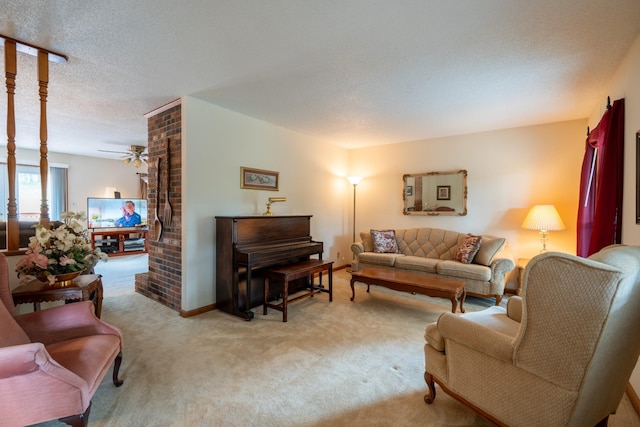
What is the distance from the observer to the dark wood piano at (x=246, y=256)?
322cm

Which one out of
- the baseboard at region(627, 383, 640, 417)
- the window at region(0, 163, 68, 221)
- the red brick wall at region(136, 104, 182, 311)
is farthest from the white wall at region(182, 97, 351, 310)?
the window at region(0, 163, 68, 221)

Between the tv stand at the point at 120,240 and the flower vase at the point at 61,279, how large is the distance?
17.4ft

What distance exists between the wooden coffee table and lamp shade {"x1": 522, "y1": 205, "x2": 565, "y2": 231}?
4.25 feet

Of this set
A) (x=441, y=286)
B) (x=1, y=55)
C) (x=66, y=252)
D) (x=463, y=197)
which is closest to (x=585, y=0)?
(x=441, y=286)

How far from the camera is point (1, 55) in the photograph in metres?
2.30

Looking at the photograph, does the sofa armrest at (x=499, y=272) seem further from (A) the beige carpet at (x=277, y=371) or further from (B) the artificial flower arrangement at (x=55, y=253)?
(B) the artificial flower arrangement at (x=55, y=253)

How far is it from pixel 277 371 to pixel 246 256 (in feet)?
4.31

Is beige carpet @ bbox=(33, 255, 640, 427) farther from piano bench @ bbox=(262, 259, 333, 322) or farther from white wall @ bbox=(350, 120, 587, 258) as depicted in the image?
white wall @ bbox=(350, 120, 587, 258)

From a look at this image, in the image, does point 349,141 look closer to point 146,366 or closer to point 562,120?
point 562,120

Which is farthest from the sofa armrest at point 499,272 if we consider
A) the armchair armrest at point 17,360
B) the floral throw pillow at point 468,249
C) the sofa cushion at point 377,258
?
the armchair armrest at point 17,360

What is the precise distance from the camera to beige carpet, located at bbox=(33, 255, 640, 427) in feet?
5.58

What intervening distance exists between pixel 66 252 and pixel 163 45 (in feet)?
5.71

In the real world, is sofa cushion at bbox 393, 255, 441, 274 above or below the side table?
below

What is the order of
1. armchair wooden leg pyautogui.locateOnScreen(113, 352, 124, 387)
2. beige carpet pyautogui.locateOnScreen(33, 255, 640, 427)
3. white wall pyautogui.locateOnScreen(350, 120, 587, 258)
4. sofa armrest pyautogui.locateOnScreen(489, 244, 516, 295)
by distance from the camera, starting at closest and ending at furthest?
beige carpet pyautogui.locateOnScreen(33, 255, 640, 427)
armchair wooden leg pyautogui.locateOnScreen(113, 352, 124, 387)
sofa armrest pyautogui.locateOnScreen(489, 244, 516, 295)
white wall pyautogui.locateOnScreen(350, 120, 587, 258)
